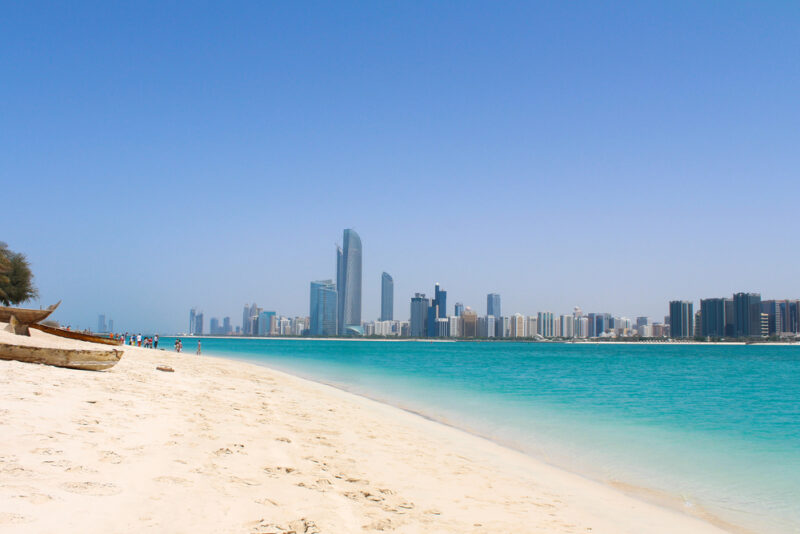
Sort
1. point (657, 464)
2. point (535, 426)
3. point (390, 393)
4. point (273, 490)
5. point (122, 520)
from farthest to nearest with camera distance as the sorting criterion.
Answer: point (390, 393) < point (535, 426) < point (657, 464) < point (273, 490) < point (122, 520)

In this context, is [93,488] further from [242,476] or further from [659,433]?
[659,433]

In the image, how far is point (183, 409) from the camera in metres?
9.70

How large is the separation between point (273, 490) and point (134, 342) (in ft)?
163

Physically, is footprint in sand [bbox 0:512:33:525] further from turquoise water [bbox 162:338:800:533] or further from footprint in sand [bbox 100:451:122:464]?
turquoise water [bbox 162:338:800:533]

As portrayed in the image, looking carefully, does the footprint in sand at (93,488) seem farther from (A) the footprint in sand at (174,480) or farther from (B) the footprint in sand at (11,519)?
(B) the footprint in sand at (11,519)

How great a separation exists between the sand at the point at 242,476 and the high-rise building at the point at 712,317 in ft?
685

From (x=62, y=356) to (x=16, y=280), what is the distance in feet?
140

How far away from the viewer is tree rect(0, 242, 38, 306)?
42.6m

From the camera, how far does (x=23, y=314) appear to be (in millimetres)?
19953

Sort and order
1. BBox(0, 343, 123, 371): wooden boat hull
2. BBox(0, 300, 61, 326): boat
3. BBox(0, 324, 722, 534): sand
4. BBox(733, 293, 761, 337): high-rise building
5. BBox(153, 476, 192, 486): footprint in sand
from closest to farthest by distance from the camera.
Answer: BBox(0, 324, 722, 534): sand → BBox(153, 476, 192, 486): footprint in sand → BBox(0, 343, 123, 371): wooden boat hull → BBox(0, 300, 61, 326): boat → BBox(733, 293, 761, 337): high-rise building

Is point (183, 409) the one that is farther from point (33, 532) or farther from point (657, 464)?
point (657, 464)

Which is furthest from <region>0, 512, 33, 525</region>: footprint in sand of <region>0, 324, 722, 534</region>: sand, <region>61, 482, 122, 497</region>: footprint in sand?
<region>61, 482, 122, 497</region>: footprint in sand

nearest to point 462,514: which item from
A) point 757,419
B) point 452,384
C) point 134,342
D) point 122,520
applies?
point 122,520

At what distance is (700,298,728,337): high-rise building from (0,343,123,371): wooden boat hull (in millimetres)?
212815
